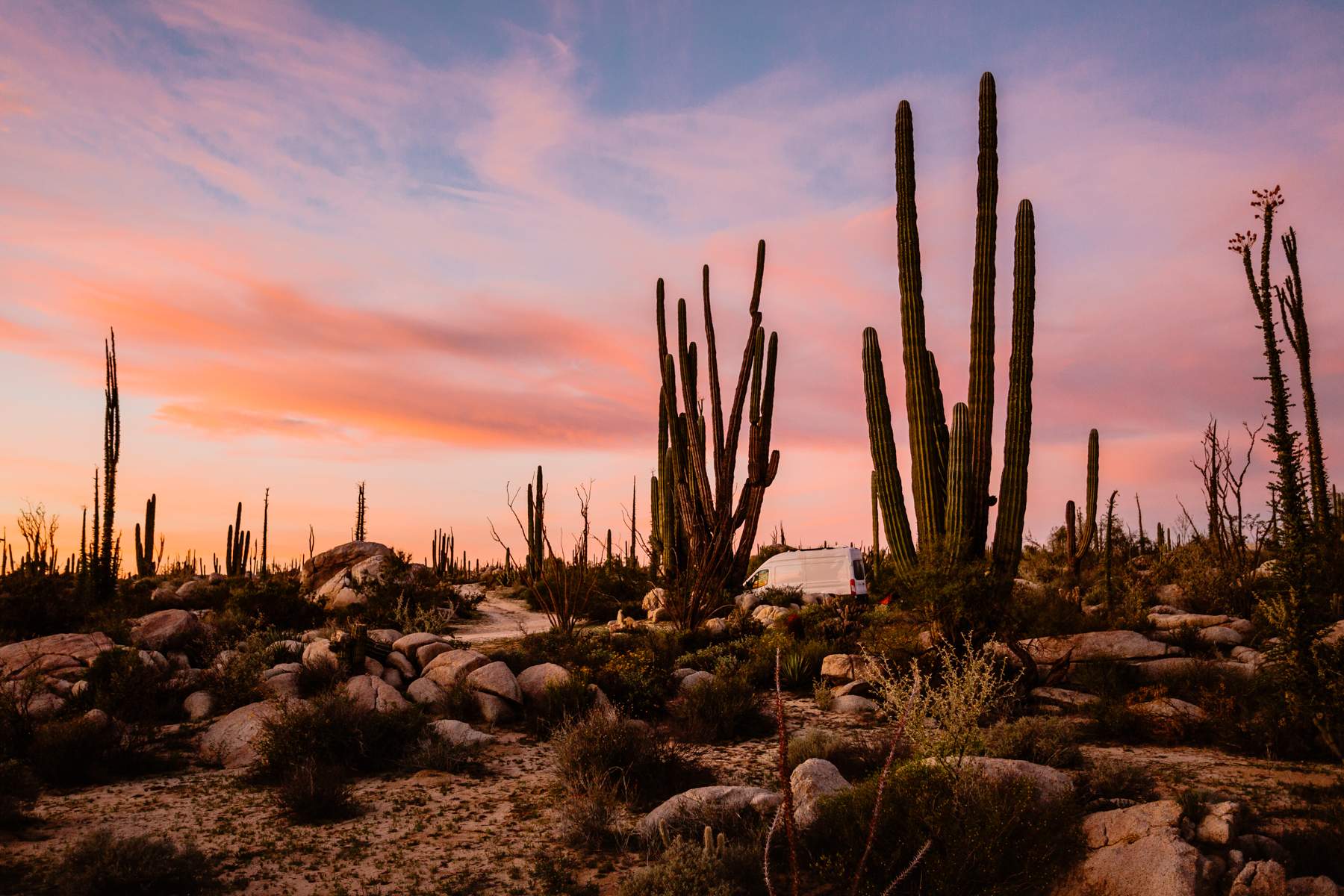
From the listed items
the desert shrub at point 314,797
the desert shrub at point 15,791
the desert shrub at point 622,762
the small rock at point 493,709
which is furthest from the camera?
the small rock at point 493,709

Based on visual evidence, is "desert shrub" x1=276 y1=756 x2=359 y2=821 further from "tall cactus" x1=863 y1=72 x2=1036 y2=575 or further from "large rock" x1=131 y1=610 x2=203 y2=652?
"tall cactus" x1=863 y1=72 x2=1036 y2=575

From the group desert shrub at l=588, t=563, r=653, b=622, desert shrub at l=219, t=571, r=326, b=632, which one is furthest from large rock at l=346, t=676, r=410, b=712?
desert shrub at l=588, t=563, r=653, b=622

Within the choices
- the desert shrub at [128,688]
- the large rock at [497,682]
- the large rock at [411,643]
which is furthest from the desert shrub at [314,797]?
the large rock at [411,643]

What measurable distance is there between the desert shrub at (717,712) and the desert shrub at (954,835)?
13.5 ft

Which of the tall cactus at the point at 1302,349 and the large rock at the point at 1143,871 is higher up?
the tall cactus at the point at 1302,349

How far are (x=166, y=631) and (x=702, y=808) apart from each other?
37.1 ft

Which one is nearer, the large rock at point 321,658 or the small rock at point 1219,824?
the small rock at point 1219,824

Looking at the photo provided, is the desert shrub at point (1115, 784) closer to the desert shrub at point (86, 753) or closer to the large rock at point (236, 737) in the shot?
the large rock at point (236, 737)

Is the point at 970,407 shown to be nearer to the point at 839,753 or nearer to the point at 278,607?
the point at 839,753

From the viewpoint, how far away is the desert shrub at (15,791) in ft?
→ 26.6

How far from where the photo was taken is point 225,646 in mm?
15164

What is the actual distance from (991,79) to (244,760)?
16.5m

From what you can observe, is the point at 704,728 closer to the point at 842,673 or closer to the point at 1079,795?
the point at 842,673

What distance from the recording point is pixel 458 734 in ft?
36.0
